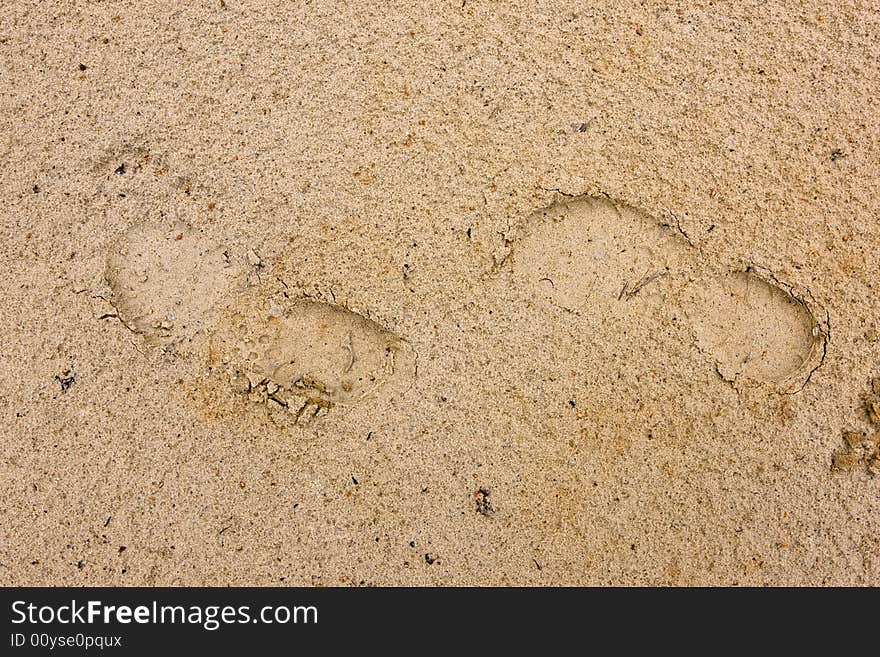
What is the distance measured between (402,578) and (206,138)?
1.24 metres

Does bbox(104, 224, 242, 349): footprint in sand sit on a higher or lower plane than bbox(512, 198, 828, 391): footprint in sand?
lower

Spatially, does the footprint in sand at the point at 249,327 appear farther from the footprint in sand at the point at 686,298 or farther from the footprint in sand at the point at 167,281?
the footprint in sand at the point at 686,298

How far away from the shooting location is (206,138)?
6.05 feet

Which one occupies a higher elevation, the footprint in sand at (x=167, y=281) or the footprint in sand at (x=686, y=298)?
the footprint in sand at (x=686, y=298)

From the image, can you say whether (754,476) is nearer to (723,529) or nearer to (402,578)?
(723,529)

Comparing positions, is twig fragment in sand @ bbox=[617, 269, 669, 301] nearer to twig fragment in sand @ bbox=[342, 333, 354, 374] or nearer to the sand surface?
the sand surface

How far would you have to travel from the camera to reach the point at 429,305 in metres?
1.81

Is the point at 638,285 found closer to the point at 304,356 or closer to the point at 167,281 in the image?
the point at 304,356

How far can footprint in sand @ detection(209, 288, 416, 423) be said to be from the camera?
1797 mm

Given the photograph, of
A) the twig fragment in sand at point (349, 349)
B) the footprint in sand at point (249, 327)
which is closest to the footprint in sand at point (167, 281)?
the footprint in sand at point (249, 327)

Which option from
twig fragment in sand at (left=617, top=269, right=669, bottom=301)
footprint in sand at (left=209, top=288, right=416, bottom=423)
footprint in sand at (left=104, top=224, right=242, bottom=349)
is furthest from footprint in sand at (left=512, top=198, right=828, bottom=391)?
footprint in sand at (left=104, top=224, right=242, bottom=349)

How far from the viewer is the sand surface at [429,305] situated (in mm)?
1794

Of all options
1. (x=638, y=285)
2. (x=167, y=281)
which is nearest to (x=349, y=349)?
(x=167, y=281)

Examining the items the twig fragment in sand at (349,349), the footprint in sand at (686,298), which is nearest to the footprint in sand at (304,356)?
the twig fragment in sand at (349,349)
